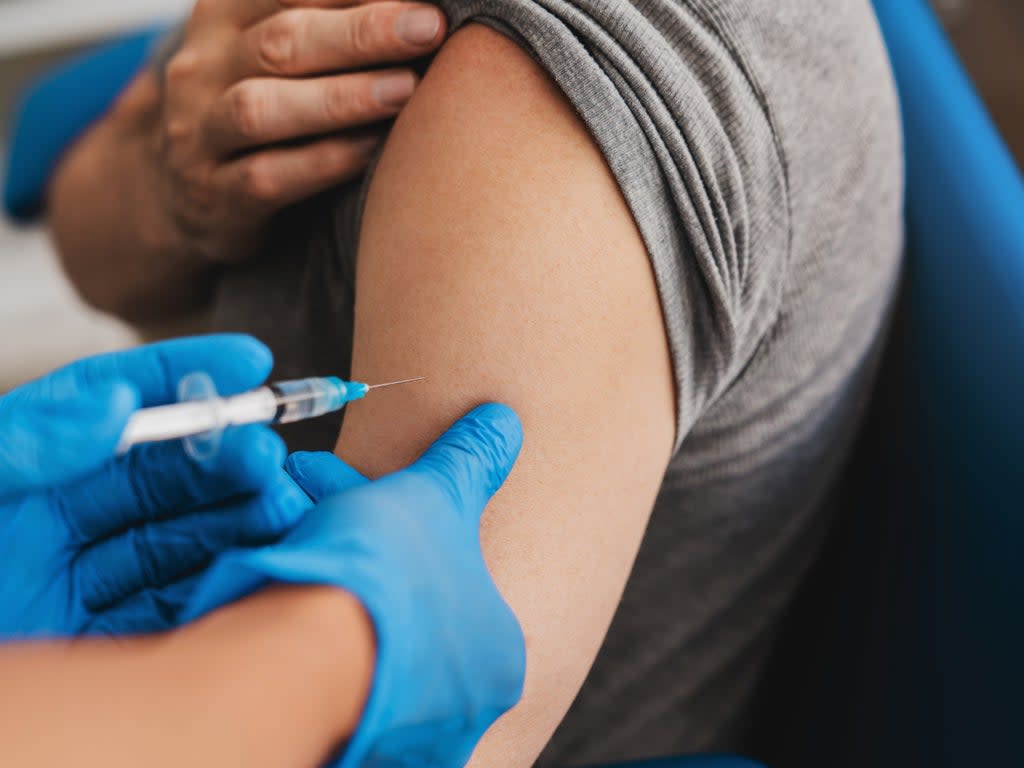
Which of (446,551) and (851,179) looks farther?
(851,179)

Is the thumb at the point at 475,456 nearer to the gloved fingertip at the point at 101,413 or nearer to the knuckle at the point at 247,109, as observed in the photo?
the gloved fingertip at the point at 101,413

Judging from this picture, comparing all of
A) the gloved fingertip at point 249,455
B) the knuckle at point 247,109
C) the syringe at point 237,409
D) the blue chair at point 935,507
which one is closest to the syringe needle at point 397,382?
the syringe at point 237,409

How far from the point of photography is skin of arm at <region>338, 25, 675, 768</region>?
0.62 meters

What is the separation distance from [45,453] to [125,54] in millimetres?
1671

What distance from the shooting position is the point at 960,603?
86cm

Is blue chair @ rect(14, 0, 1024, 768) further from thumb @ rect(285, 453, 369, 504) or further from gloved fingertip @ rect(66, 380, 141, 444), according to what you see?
gloved fingertip @ rect(66, 380, 141, 444)

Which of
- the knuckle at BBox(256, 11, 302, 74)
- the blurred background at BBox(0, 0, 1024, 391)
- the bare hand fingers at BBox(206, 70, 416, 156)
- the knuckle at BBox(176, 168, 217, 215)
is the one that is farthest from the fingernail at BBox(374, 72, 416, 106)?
the blurred background at BBox(0, 0, 1024, 391)

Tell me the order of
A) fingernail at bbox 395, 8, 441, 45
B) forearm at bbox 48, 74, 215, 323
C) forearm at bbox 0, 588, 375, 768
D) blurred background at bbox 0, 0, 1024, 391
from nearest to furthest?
forearm at bbox 0, 588, 375, 768, fingernail at bbox 395, 8, 441, 45, forearm at bbox 48, 74, 215, 323, blurred background at bbox 0, 0, 1024, 391

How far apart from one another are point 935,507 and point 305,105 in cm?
78

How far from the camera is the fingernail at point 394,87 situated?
0.73m

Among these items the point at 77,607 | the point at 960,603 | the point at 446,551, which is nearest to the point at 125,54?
the point at 77,607

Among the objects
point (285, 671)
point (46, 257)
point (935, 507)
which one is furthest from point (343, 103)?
point (46, 257)

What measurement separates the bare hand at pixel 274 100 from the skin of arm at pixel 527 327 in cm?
9

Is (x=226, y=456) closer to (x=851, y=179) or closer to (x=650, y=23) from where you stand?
(x=650, y=23)
